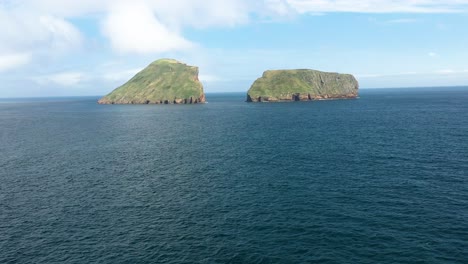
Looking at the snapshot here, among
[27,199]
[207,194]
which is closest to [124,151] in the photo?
[27,199]

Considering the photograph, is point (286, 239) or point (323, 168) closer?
point (286, 239)

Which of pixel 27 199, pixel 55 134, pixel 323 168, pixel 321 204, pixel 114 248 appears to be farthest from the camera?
pixel 55 134

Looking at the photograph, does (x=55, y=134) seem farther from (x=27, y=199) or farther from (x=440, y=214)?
(x=440, y=214)

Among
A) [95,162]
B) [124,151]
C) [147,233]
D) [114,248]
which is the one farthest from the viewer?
[124,151]

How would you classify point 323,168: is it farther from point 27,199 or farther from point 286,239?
point 27,199

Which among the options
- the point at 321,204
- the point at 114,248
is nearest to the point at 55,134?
the point at 114,248

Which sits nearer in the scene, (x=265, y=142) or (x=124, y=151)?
(x=124, y=151)

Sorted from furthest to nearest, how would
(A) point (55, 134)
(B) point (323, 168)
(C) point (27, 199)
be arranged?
1. (A) point (55, 134)
2. (B) point (323, 168)
3. (C) point (27, 199)
